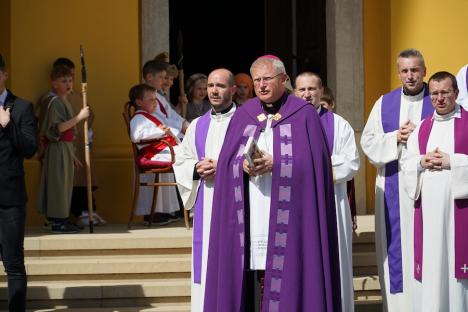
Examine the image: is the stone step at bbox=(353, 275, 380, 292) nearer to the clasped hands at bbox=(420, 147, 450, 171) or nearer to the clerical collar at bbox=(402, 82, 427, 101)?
the clerical collar at bbox=(402, 82, 427, 101)

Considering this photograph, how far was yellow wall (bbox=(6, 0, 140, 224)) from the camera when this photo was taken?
11.9m

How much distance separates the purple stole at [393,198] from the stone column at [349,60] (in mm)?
3829

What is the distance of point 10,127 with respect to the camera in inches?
324

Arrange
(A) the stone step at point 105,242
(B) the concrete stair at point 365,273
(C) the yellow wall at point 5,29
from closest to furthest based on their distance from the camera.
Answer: (B) the concrete stair at point 365,273, (A) the stone step at point 105,242, (C) the yellow wall at point 5,29

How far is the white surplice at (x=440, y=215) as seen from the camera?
806 cm

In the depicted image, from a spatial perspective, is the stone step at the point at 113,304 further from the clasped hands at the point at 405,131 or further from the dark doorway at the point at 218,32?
the dark doorway at the point at 218,32

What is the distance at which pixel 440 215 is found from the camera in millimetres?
8195

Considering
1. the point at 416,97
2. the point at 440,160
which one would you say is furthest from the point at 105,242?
the point at 440,160

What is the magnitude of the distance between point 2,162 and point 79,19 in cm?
411

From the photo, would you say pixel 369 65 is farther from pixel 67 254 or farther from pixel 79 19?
pixel 67 254

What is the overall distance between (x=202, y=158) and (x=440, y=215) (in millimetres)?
1787

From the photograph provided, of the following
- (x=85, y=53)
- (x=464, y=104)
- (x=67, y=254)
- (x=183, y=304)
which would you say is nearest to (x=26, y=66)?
(x=85, y=53)

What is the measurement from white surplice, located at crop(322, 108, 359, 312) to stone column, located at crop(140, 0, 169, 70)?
4.24 metres

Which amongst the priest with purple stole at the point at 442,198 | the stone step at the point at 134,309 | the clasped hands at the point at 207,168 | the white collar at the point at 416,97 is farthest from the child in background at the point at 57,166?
the priest with purple stole at the point at 442,198
